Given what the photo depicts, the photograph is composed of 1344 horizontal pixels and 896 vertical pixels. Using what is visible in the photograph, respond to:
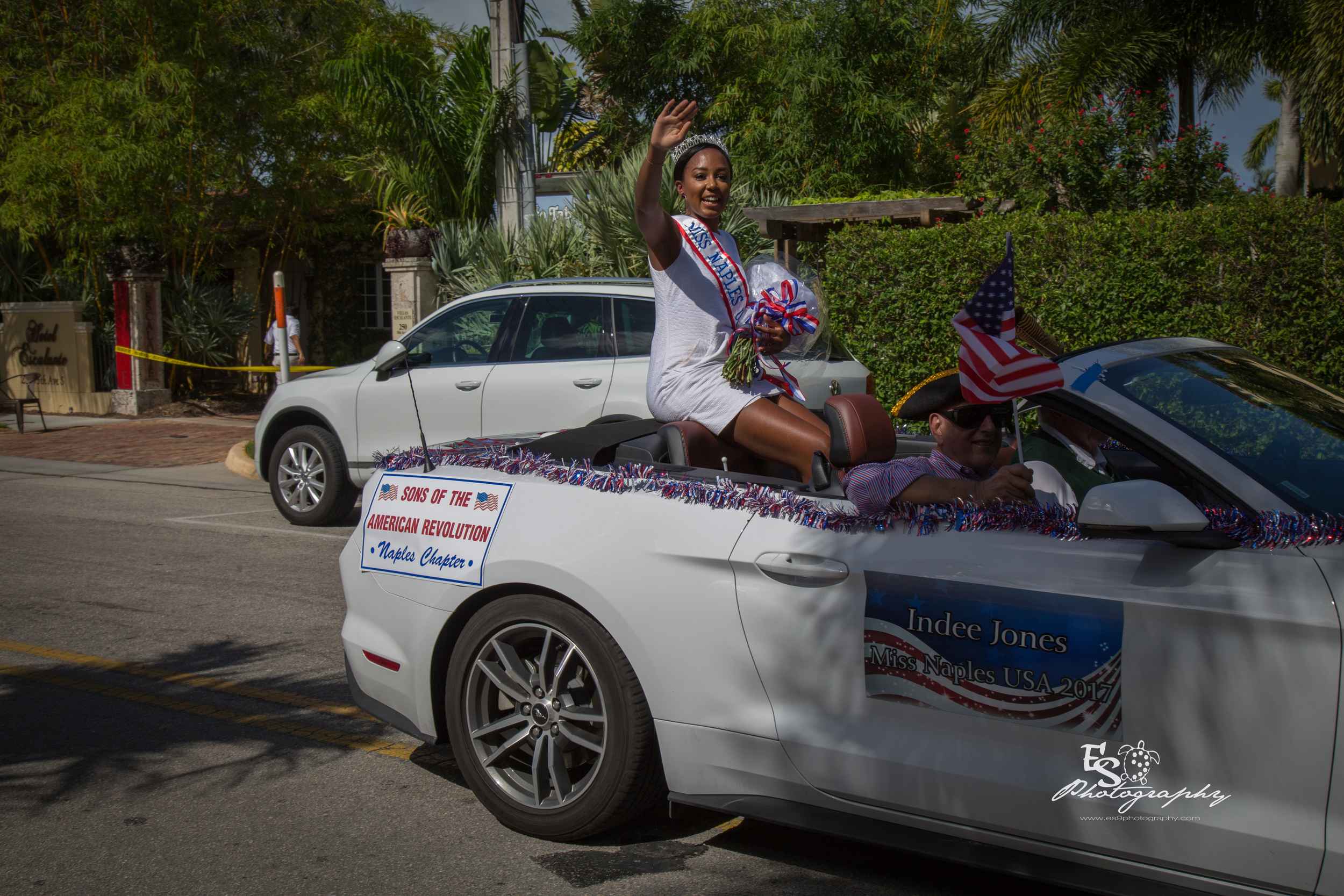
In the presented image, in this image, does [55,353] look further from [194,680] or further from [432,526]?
[432,526]

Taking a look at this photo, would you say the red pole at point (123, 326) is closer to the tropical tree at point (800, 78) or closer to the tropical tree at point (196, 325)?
the tropical tree at point (196, 325)

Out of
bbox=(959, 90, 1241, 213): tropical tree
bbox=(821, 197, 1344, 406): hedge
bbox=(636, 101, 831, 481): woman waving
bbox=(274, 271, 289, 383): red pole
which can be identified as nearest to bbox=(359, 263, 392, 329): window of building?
bbox=(274, 271, 289, 383): red pole

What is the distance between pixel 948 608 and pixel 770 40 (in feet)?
63.5

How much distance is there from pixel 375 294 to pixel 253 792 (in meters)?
24.1

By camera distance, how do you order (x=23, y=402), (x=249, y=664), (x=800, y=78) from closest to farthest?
(x=249, y=664)
(x=23, y=402)
(x=800, y=78)

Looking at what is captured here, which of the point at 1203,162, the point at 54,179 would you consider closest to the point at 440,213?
the point at 54,179

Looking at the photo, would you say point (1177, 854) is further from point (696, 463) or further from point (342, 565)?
point (342, 565)

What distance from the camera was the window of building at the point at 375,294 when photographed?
2653 centimetres

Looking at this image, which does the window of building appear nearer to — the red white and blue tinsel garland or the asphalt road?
the asphalt road

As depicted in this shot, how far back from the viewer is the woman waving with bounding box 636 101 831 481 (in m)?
3.66

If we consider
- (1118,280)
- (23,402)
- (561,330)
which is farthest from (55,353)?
(1118,280)

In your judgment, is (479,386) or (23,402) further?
(23,402)

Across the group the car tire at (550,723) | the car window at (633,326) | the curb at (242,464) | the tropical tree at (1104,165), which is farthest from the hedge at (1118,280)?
the curb at (242,464)

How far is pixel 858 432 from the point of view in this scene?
11.6 feet
